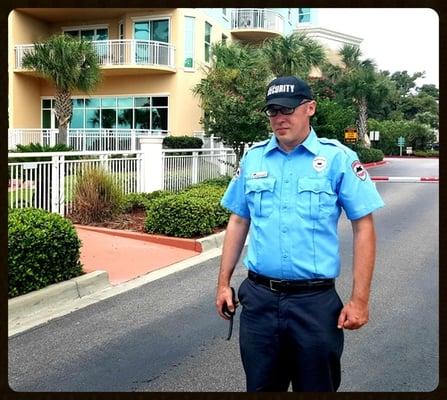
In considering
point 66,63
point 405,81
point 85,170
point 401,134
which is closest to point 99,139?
point 66,63

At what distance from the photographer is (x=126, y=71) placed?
23422mm

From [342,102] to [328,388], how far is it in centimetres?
3171

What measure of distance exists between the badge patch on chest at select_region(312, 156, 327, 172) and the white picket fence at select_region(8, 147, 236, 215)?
19.1 feet

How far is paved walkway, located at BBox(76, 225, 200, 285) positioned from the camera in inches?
269

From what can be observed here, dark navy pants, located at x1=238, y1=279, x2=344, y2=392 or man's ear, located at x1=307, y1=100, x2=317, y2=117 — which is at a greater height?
man's ear, located at x1=307, y1=100, x2=317, y2=117

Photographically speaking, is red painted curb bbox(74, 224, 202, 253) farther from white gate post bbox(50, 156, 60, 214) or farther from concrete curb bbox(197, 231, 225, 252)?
white gate post bbox(50, 156, 60, 214)

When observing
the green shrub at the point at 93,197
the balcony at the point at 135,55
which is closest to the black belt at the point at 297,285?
the green shrub at the point at 93,197

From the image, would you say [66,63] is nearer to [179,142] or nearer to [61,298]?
[179,142]

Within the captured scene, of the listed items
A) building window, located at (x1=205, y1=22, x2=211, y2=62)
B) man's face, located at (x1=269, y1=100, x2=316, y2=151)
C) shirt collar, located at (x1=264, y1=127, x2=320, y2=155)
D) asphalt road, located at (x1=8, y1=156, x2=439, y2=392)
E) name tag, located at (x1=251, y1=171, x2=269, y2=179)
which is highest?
building window, located at (x1=205, y1=22, x2=211, y2=62)

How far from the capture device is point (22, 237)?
5133 mm

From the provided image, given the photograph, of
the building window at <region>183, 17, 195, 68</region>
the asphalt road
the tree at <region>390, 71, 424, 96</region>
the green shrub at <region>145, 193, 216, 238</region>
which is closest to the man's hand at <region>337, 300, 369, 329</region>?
the asphalt road

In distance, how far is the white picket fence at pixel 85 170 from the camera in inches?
330

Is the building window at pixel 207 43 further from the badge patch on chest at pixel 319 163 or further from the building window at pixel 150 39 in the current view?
the badge patch on chest at pixel 319 163

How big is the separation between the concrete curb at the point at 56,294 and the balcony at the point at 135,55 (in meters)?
17.8
